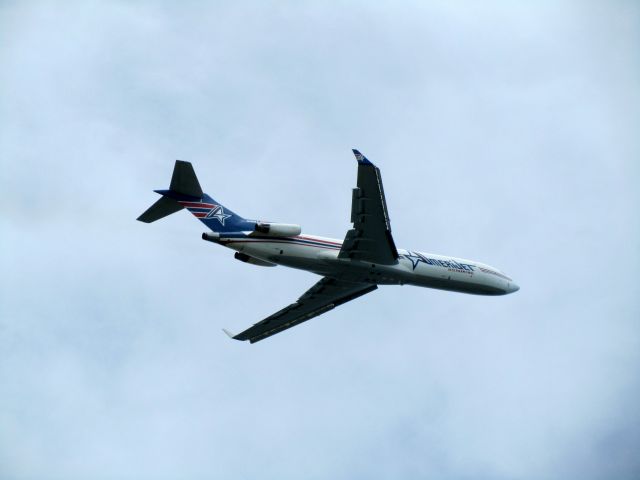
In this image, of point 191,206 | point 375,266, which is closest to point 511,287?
point 375,266

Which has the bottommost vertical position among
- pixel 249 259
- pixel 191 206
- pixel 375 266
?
pixel 249 259

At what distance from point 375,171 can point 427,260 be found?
38.2 feet

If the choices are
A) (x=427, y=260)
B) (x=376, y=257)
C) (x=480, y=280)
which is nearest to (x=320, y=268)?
(x=376, y=257)

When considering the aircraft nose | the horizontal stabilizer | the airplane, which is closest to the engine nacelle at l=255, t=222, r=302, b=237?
the airplane

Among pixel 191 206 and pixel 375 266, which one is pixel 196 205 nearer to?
pixel 191 206

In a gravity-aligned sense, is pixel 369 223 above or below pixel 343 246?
above

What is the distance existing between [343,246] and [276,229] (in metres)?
4.61

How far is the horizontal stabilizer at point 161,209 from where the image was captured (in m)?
51.4

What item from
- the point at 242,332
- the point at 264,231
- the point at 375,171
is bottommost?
the point at 242,332

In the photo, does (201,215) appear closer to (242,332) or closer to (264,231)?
(264,231)

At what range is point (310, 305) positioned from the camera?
205ft

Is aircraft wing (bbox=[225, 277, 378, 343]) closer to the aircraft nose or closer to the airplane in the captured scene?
the airplane

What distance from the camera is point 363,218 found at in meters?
51.7

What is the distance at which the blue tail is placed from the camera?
169 feet
